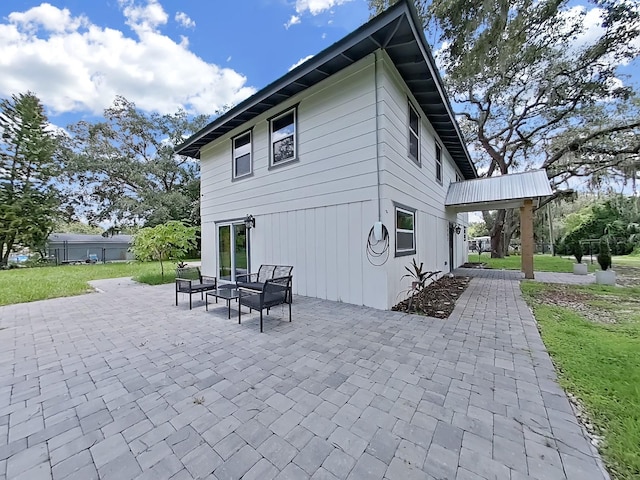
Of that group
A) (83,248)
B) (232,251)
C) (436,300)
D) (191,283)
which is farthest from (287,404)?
(83,248)

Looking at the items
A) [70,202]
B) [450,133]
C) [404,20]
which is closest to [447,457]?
[404,20]

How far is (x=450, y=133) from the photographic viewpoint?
31.4ft

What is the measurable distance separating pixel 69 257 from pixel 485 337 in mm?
28906

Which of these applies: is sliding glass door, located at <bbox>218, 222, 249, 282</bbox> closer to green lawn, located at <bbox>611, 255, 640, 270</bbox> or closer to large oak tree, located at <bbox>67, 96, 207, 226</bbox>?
large oak tree, located at <bbox>67, 96, 207, 226</bbox>

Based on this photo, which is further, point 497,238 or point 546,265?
point 497,238

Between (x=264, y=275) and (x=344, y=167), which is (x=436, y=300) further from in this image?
(x=264, y=275)

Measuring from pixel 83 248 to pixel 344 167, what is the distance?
88.3 ft

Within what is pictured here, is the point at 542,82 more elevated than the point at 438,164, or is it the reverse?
the point at 542,82

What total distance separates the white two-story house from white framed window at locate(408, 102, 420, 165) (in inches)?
1.1

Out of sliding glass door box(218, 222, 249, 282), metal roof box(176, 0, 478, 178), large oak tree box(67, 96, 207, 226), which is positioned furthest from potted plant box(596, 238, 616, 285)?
large oak tree box(67, 96, 207, 226)

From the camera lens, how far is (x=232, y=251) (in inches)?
344

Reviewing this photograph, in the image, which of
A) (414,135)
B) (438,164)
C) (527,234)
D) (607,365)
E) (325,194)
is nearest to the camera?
(607,365)

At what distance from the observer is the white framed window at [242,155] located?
26.6ft

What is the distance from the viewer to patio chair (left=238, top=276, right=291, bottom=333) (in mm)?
4227
